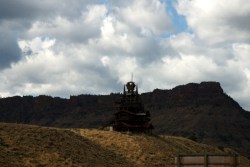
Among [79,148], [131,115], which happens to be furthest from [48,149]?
[131,115]

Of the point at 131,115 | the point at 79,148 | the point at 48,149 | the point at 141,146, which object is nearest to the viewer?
the point at 48,149

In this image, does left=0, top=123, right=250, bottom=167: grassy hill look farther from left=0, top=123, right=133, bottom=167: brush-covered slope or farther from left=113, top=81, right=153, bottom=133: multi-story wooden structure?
left=113, top=81, right=153, bottom=133: multi-story wooden structure

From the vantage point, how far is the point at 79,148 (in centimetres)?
5669

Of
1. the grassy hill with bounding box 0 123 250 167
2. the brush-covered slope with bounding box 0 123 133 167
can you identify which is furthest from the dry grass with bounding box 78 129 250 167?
the brush-covered slope with bounding box 0 123 133 167

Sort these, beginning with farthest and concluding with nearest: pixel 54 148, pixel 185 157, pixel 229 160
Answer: pixel 54 148 < pixel 185 157 < pixel 229 160

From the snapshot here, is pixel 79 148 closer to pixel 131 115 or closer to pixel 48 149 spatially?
pixel 48 149

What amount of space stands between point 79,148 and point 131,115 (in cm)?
2096

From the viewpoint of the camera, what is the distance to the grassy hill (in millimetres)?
49844

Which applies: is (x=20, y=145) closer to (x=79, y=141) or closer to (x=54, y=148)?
(x=54, y=148)

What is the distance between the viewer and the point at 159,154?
61.9 metres

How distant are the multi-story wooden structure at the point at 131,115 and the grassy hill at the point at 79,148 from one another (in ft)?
17.9

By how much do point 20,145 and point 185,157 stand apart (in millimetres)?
31139

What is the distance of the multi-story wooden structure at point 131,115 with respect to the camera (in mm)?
76125

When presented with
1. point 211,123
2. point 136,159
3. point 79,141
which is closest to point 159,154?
point 136,159
